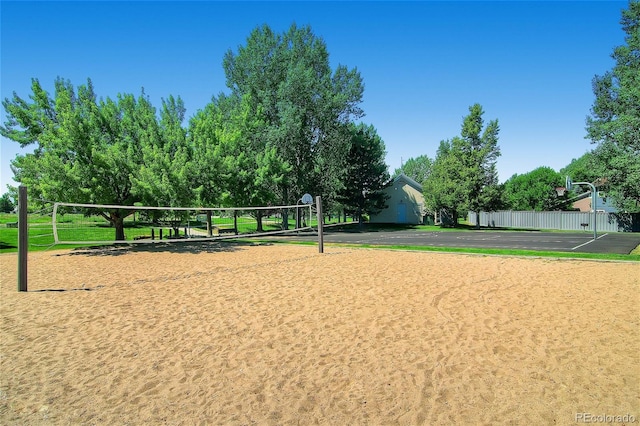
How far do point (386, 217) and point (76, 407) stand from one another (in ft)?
142

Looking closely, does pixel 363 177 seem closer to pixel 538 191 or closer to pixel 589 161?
pixel 589 161

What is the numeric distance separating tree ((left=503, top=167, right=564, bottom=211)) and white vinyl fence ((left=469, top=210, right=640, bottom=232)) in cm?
1129

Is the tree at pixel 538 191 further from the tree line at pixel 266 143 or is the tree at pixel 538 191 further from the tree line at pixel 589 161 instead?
the tree line at pixel 266 143

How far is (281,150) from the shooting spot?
100 feet

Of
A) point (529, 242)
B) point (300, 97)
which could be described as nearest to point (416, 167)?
point (300, 97)

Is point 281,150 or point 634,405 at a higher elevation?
point 281,150

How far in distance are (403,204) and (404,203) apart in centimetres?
17

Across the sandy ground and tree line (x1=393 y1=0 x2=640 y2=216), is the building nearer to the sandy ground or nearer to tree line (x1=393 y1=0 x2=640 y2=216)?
tree line (x1=393 y1=0 x2=640 y2=216)

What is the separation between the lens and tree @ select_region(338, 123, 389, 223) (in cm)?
3859

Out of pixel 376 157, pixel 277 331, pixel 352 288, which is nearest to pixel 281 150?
pixel 376 157

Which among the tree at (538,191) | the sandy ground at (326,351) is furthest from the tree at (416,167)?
the sandy ground at (326,351)

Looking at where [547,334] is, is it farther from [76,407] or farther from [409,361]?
[76,407]

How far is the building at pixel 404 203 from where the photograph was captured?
4369 cm

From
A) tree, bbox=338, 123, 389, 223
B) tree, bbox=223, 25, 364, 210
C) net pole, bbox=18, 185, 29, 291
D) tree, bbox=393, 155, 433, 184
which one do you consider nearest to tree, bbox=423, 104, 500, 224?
tree, bbox=338, 123, 389, 223
